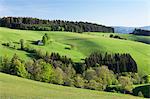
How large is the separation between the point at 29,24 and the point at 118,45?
51.3 m

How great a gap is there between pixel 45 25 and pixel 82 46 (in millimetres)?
42962

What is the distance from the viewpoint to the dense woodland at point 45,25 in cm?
16225

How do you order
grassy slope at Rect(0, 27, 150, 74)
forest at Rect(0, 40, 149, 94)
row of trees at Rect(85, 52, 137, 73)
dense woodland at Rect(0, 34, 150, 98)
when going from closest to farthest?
forest at Rect(0, 40, 149, 94)
dense woodland at Rect(0, 34, 150, 98)
row of trees at Rect(85, 52, 137, 73)
grassy slope at Rect(0, 27, 150, 74)

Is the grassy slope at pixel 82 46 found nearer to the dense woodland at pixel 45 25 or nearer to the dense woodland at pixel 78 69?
the dense woodland at pixel 78 69

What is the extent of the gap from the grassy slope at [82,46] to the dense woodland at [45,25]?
50.5 feet

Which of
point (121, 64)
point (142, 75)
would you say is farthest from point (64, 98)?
point (121, 64)

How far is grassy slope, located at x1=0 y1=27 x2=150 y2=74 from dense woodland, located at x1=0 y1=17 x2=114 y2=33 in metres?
15.4

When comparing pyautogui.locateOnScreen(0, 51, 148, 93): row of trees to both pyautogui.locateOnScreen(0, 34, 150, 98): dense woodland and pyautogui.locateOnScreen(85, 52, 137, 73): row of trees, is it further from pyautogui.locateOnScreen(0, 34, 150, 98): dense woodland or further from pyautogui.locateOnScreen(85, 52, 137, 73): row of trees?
pyautogui.locateOnScreen(85, 52, 137, 73): row of trees

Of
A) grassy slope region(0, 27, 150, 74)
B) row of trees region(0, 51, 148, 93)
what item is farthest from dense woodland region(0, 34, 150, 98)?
grassy slope region(0, 27, 150, 74)

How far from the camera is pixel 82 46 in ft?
431

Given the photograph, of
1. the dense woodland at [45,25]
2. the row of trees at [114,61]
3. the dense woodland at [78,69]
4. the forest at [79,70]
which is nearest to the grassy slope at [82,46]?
the row of trees at [114,61]

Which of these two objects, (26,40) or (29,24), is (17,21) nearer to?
(29,24)

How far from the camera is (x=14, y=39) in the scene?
12444 centimetres

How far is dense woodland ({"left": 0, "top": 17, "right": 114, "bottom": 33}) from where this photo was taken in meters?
162
